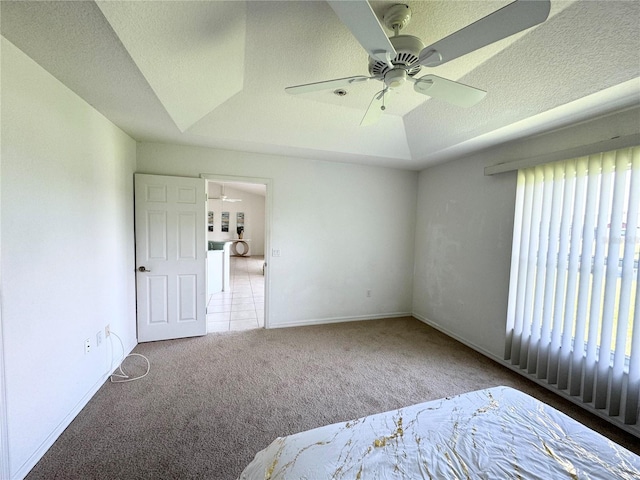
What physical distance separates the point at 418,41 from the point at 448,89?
0.34 metres

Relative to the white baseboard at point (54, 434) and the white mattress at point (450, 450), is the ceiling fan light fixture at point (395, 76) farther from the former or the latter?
the white baseboard at point (54, 434)

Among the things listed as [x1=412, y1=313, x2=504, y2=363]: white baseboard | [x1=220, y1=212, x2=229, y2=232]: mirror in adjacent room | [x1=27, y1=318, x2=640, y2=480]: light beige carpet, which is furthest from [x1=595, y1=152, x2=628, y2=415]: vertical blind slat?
[x1=220, y1=212, x2=229, y2=232]: mirror in adjacent room

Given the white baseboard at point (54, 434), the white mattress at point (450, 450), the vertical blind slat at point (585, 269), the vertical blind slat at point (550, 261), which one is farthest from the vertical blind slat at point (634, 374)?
the white baseboard at point (54, 434)

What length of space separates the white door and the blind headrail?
135 inches

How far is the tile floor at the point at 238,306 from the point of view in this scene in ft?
12.0

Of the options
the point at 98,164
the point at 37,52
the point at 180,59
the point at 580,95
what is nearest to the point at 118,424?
the point at 98,164

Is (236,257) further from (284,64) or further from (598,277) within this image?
(598,277)

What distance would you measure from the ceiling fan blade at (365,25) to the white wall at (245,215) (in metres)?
10.1

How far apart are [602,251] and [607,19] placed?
→ 157 cm

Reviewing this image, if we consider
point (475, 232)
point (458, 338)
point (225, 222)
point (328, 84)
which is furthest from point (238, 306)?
point (225, 222)

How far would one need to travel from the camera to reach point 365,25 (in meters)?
0.98

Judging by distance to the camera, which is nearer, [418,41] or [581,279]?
[418,41]

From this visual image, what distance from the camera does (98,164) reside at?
86.1 inches

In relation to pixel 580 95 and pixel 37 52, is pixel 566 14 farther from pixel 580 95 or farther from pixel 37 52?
pixel 37 52
